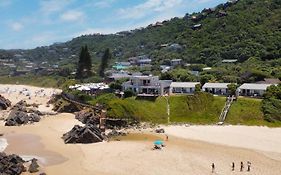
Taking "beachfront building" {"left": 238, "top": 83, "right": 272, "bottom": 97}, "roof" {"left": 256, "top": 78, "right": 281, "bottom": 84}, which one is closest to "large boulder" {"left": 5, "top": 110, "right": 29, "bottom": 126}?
Answer: "beachfront building" {"left": 238, "top": 83, "right": 272, "bottom": 97}

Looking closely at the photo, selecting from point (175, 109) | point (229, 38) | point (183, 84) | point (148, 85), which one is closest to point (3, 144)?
point (175, 109)

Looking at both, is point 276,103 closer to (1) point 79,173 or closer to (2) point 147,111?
(2) point 147,111

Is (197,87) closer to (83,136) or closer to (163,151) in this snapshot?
(83,136)

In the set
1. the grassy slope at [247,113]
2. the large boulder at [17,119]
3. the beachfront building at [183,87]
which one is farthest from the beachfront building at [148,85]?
the large boulder at [17,119]

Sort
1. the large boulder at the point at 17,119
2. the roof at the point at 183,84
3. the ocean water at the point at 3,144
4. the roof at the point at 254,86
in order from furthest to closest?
the roof at the point at 183,84 < the roof at the point at 254,86 < the large boulder at the point at 17,119 < the ocean water at the point at 3,144

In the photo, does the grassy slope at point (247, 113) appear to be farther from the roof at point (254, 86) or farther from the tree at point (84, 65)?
the tree at point (84, 65)

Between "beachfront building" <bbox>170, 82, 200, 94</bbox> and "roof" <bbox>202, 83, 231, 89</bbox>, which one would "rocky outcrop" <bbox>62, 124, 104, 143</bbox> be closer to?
"beachfront building" <bbox>170, 82, 200, 94</bbox>
